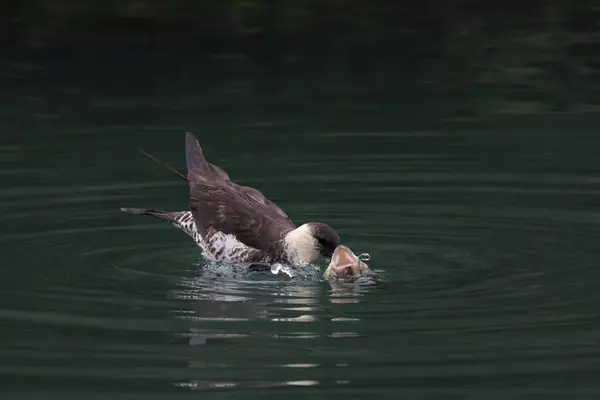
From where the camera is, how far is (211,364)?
8.63 m

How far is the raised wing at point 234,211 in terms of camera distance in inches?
451

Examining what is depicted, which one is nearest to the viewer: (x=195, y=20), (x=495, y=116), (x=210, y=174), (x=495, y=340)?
(x=495, y=340)

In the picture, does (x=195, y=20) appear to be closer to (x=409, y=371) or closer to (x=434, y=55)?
(x=434, y=55)

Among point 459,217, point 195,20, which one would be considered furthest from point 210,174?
point 195,20

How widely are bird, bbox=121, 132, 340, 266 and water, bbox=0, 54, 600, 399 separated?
246mm

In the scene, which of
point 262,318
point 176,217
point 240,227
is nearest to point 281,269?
point 240,227

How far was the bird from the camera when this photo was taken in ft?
36.2

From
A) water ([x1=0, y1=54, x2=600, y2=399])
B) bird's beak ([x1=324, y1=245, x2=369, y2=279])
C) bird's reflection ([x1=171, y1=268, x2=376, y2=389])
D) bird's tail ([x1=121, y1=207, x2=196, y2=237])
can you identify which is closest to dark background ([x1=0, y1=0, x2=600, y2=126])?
water ([x1=0, y1=54, x2=600, y2=399])

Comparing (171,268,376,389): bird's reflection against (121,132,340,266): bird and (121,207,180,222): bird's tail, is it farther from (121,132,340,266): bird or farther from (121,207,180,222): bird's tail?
(121,207,180,222): bird's tail

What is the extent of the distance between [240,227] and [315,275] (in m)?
0.84

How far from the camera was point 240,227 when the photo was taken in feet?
37.9

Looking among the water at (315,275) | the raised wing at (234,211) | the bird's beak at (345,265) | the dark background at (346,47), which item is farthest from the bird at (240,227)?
the dark background at (346,47)

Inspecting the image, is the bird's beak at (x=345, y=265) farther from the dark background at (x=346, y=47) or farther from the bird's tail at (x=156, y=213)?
the dark background at (x=346, y=47)

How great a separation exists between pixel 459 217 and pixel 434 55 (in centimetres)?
779
